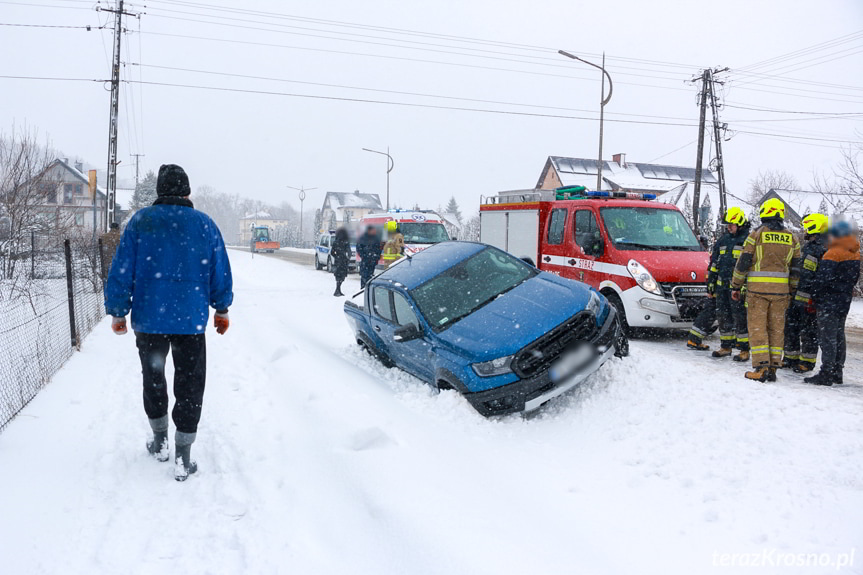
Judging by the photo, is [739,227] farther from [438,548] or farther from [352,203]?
[352,203]

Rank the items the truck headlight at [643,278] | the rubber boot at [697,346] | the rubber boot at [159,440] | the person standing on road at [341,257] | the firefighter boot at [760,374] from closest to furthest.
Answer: the rubber boot at [159,440] < the firefighter boot at [760,374] < the rubber boot at [697,346] < the truck headlight at [643,278] < the person standing on road at [341,257]

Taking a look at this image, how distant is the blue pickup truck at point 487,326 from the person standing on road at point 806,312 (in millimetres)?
2053

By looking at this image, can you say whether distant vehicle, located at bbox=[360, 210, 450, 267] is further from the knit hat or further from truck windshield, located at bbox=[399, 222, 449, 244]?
the knit hat

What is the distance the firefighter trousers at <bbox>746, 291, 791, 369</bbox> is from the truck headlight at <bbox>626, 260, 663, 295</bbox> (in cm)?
176

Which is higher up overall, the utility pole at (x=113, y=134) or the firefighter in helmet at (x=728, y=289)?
the utility pole at (x=113, y=134)

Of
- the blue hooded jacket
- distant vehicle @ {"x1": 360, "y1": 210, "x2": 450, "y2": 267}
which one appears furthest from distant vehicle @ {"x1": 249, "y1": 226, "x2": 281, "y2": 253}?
the blue hooded jacket

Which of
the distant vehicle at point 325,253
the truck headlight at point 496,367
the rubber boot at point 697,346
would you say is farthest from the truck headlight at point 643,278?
the distant vehicle at point 325,253

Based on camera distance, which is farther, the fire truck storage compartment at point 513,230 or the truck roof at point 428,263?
the fire truck storage compartment at point 513,230

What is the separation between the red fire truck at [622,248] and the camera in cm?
779

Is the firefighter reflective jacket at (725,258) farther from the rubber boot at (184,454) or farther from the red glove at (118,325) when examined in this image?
the red glove at (118,325)

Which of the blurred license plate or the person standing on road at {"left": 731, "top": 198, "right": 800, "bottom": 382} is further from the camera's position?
the person standing on road at {"left": 731, "top": 198, "right": 800, "bottom": 382}

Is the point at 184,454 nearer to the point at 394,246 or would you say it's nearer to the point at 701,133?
the point at 394,246

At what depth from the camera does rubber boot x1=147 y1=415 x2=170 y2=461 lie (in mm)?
3953

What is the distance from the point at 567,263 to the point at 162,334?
22.6 feet
